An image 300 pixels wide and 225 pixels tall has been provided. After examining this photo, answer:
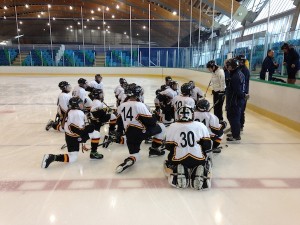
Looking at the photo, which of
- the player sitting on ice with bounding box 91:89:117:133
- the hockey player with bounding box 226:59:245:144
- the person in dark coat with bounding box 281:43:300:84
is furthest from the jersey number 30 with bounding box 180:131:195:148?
the person in dark coat with bounding box 281:43:300:84

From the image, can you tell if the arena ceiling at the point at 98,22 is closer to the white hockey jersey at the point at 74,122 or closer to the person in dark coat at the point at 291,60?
the person in dark coat at the point at 291,60

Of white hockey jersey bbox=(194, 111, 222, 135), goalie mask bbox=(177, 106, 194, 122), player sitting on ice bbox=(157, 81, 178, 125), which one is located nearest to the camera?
goalie mask bbox=(177, 106, 194, 122)

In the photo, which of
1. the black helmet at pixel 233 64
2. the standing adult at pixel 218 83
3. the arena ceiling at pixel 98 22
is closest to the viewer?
the black helmet at pixel 233 64

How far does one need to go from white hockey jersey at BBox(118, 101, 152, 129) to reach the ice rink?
524mm

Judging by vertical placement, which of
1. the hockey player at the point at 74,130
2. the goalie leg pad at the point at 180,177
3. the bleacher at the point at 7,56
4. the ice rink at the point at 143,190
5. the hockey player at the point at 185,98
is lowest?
the ice rink at the point at 143,190

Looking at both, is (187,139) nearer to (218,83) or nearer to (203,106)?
(203,106)

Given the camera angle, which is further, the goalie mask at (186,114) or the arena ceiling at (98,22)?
the arena ceiling at (98,22)

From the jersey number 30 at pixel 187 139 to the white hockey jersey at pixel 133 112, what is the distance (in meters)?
0.71

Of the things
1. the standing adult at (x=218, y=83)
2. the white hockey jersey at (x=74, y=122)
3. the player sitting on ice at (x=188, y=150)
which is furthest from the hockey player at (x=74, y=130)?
the standing adult at (x=218, y=83)

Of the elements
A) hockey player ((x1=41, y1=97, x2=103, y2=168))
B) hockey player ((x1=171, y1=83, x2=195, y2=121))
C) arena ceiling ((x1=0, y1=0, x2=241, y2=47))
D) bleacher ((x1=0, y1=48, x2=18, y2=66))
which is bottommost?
hockey player ((x1=41, y1=97, x2=103, y2=168))

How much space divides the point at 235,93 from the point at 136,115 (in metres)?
1.57

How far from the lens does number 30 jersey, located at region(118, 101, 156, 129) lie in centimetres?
326

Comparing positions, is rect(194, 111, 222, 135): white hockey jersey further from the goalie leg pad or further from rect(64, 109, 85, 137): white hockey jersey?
rect(64, 109, 85, 137): white hockey jersey

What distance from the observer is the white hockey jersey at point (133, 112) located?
3256mm
